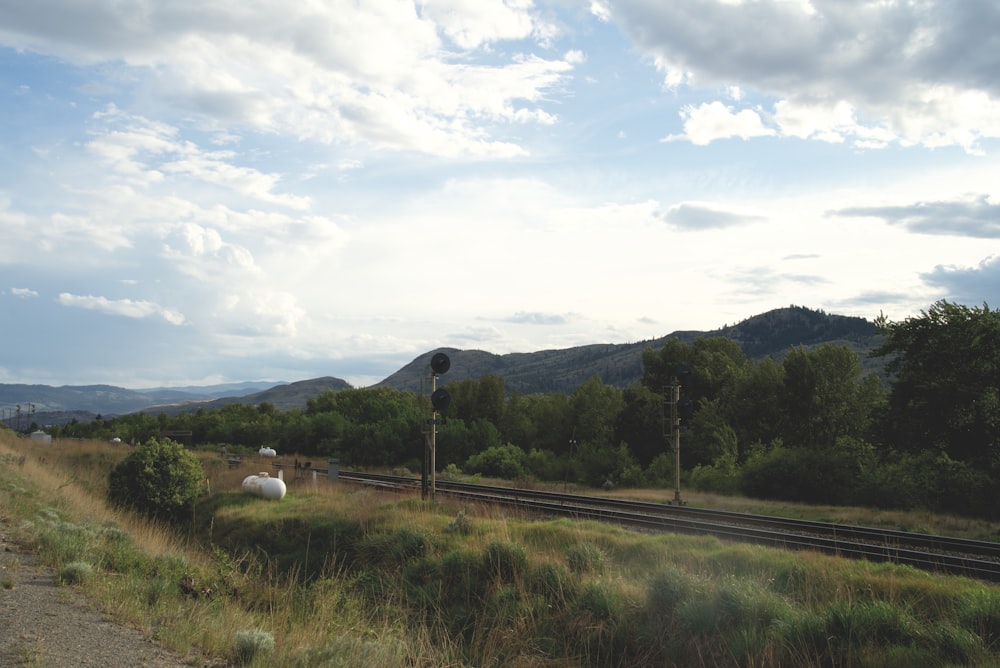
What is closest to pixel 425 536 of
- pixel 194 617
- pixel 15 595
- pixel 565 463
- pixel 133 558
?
pixel 133 558

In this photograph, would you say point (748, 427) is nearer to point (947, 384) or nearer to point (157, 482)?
point (947, 384)

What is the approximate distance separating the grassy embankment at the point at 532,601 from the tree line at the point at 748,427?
29.5ft

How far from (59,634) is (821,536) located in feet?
50.8

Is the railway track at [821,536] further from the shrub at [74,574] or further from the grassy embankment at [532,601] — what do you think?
→ the shrub at [74,574]

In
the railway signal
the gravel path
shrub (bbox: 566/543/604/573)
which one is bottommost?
shrub (bbox: 566/543/604/573)

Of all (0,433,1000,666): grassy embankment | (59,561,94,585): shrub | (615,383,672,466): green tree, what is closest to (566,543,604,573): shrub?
(0,433,1000,666): grassy embankment

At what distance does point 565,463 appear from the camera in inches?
2002

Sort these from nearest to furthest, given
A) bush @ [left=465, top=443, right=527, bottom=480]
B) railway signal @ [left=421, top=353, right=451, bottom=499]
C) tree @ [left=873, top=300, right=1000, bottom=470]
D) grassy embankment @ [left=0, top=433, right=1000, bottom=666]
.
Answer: grassy embankment @ [left=0, top=433, right=1000, bottom=666], railway signal @ [left=421, top=353, right=451, bottom=499], tree @ [left=873, top=300, right=1000, bottom=470], bush @ [left=465, top=443, right=527, bottom=480]

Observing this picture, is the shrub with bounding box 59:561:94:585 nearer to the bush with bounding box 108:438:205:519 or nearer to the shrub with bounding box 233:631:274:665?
the shrub with bounding box 233:631:274:665

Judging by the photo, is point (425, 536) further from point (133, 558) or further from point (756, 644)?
point (756, 644)

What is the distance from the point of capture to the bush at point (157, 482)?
24.5 meters

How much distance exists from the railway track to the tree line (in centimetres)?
642

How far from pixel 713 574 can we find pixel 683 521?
→ 254 inches

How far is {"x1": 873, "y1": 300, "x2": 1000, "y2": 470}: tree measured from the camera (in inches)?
1122
